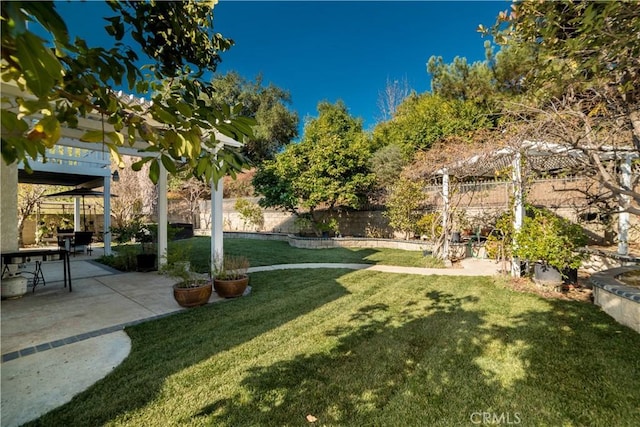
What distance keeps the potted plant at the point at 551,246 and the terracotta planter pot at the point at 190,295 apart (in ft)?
20.5

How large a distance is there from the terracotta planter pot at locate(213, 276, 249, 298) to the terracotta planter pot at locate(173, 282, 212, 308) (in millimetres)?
428

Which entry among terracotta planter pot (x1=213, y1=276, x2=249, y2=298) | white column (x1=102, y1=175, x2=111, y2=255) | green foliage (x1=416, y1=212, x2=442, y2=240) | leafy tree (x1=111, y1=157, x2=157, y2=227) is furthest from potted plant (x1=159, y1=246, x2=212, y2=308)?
leafy tree (x1=111, y1=157, x2=157, y2=227)

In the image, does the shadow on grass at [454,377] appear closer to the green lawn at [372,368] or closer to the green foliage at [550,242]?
the green lawn at [372,368]

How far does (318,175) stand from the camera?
13.6m

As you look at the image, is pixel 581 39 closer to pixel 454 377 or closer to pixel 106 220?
pixel 454 377

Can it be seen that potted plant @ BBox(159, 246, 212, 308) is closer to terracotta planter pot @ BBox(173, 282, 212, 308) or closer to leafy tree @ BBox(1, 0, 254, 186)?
terracotta planter pot @ BBox(173, 282, 212, 308)

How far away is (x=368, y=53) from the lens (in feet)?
48.0

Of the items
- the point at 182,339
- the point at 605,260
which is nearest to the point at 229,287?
the point at 182,339

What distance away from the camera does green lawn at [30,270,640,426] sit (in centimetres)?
244

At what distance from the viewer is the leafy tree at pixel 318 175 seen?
13.5 meters

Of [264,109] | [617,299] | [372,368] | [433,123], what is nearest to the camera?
[372,368]

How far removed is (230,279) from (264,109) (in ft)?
69.9

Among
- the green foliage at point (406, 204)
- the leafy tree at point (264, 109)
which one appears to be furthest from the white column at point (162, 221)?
the leafy tree at point (264, 109)

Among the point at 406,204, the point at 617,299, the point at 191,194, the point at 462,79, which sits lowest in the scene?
the point at 617,299
